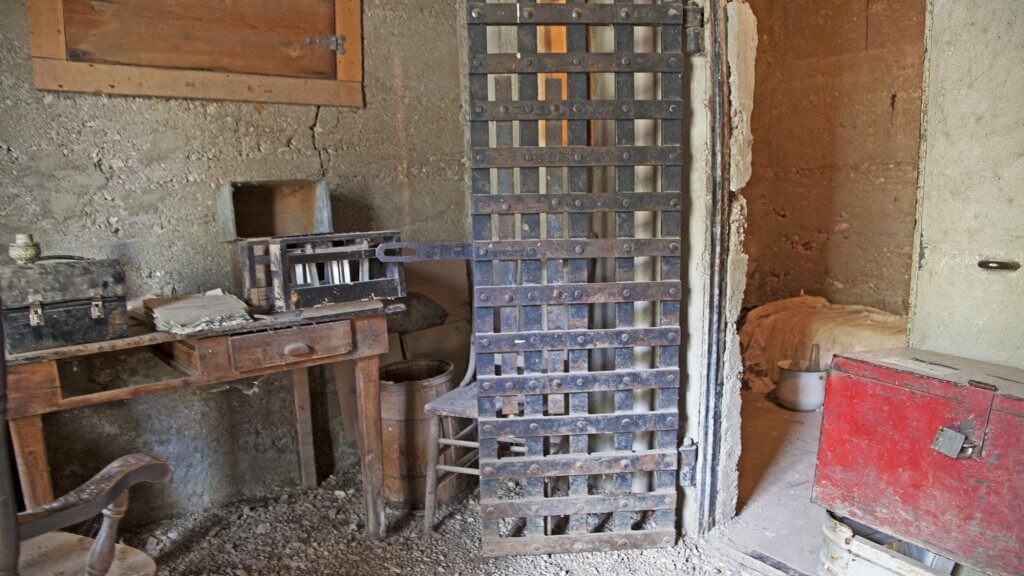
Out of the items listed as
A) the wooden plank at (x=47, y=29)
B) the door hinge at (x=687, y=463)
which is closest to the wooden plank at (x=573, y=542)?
the door hinge at (x=687, y=463)

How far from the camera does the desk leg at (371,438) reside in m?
2.40

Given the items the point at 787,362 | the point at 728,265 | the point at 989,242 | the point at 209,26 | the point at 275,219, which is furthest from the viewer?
the point at 787,362

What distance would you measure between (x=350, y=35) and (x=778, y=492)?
9.35 ft

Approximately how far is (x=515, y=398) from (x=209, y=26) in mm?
1951

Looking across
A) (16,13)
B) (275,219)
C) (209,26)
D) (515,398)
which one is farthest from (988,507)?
(16,13)

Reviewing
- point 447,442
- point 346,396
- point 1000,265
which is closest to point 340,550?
point 447,442

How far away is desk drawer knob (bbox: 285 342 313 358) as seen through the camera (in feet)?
7.11

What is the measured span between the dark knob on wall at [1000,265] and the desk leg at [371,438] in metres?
2.04

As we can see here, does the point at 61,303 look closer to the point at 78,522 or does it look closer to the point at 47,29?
the point at 78,522

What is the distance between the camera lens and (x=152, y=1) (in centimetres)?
245

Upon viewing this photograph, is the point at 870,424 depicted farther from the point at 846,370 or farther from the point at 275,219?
the point at 275,219

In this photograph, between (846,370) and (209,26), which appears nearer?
(846,370)

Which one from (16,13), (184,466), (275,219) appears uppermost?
(16,13)

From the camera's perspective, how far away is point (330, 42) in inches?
112
